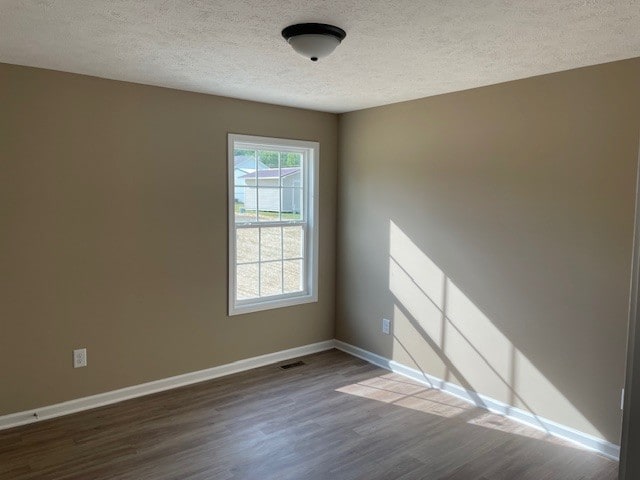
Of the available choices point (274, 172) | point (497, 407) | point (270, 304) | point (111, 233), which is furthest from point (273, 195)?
point (497, 407)

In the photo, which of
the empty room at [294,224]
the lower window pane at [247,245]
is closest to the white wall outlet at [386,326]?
the empty room at [294,224]

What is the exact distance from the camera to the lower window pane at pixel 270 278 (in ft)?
14.9

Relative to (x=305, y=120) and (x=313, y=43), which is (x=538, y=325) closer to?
(x=313, y=43)

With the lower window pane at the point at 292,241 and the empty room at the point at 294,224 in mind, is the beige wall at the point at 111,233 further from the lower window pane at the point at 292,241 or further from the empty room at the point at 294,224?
the lower window pane at the point at 292,241

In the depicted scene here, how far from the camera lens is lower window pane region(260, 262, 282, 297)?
454 cm

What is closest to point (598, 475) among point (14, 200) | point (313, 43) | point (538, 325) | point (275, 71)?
point (538, 325)

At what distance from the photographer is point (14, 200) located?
10.3ft

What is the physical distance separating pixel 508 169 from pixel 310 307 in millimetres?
2353

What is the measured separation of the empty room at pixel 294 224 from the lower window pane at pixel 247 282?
0.08 feet

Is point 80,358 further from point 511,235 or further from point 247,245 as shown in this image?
point 511,235

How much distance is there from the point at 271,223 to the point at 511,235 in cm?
216

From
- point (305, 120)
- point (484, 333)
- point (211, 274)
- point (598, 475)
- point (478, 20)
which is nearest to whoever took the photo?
point (478, 20)

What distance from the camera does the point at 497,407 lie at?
11.7 ft

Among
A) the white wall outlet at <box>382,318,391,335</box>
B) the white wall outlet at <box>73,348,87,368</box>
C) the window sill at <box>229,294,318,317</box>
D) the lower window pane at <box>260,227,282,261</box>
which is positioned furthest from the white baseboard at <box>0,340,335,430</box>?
the lower window pane at <box>260,227,282,261</box>
